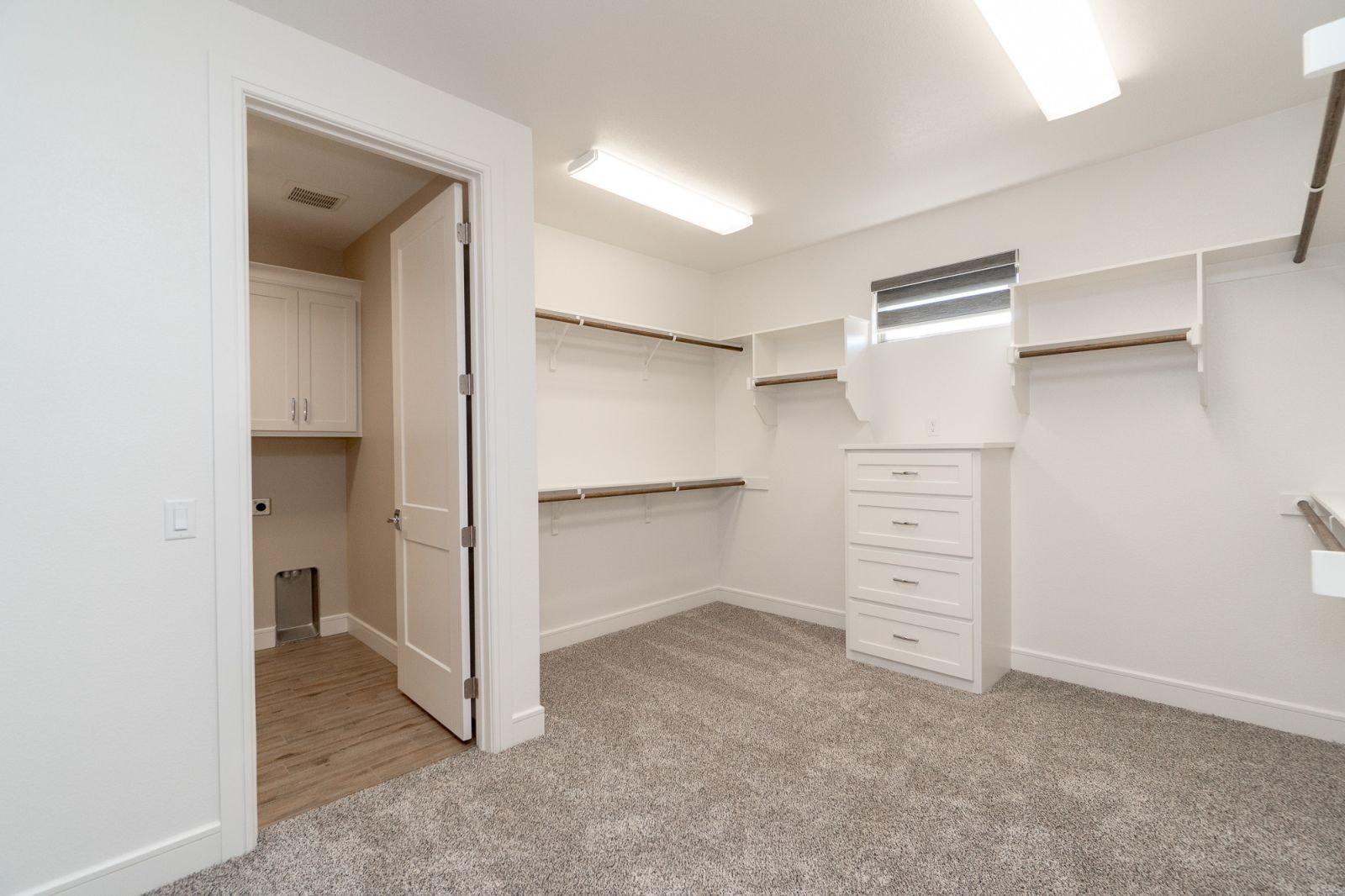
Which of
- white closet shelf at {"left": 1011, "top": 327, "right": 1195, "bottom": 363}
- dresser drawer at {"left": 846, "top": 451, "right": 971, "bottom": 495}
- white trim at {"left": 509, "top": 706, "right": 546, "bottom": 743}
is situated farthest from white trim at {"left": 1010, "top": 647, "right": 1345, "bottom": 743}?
white trim at {"left": 509, "top": 706, "right": 546, "bottom": 743}

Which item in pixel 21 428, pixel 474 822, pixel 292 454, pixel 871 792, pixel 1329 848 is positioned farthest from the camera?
pixel 292 454

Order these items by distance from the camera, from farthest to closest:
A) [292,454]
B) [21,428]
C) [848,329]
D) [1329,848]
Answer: [292,454] < [848,329] < [1329,848] < [21,428]

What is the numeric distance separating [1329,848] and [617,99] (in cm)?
343

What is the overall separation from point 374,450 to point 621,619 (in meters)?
1.92

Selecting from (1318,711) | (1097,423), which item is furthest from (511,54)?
(1318,711)

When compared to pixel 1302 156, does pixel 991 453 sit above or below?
below

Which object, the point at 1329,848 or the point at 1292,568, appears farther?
the point at 1292,568

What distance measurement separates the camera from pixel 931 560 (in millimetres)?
3115

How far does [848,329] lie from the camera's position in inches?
146

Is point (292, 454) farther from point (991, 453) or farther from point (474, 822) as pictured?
point (991, 453)

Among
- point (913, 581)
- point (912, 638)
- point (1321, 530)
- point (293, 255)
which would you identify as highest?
point (293, 255)

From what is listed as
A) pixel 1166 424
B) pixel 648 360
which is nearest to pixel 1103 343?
pixel 1166 424

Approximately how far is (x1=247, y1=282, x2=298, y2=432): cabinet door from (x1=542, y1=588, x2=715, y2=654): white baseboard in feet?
6.72

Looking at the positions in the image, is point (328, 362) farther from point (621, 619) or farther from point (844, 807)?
point (844, 807)
